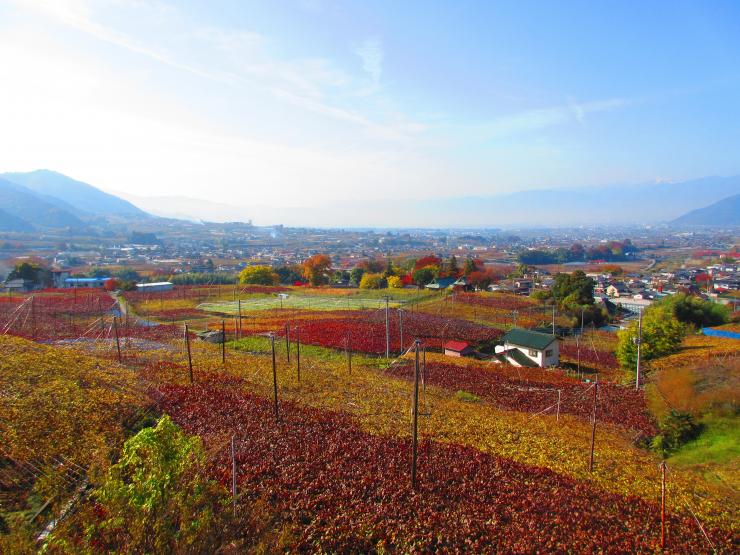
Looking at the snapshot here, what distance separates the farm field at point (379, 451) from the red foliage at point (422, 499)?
0.03 metres

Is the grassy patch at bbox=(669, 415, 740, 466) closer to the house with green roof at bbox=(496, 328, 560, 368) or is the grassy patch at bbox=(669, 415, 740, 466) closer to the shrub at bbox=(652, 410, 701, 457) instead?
the shrub at bbox=(652, 410, 701, 457)

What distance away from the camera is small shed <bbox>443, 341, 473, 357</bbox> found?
23312mm

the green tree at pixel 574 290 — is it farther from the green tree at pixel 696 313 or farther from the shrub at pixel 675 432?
the shrub at pixel 675 432

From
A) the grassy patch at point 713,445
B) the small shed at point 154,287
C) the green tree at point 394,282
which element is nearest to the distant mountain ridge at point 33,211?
the small shed at point 154,287

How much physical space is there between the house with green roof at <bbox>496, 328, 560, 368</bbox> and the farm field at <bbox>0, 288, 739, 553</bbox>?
106 inches

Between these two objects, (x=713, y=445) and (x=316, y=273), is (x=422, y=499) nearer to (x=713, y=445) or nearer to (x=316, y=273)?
(x=713, y=445)

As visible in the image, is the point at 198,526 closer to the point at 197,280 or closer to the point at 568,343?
the point at 568,343

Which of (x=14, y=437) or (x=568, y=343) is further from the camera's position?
(x=568, y=343)

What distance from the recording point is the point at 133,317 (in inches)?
1248

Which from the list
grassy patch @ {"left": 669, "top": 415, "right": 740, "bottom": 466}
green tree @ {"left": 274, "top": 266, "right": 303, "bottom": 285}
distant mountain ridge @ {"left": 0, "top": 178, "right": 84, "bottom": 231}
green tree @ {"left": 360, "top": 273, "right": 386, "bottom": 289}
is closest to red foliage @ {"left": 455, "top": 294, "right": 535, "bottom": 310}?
green tree @ {"left": 360, "top": 273, "right": 386, "bottom": 289}

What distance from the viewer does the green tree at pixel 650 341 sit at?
63.3 ft

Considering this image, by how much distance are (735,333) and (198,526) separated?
32.3 m

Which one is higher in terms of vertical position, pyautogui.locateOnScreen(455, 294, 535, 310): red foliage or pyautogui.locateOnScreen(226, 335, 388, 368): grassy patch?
pyautogui.locateOnScreen(226, 335, 388, 368): grassy patch

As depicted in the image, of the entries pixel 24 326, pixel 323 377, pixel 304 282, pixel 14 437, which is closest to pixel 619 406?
pixel 323 377
